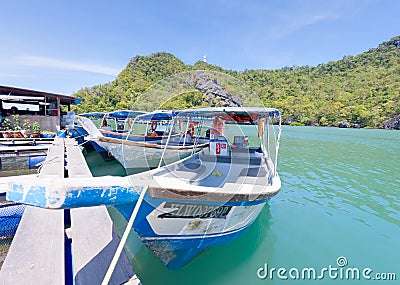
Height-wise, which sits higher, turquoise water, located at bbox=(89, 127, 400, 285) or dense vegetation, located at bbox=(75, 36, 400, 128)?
dense vegetation, located at bbox=(75, 36, 400, 128)

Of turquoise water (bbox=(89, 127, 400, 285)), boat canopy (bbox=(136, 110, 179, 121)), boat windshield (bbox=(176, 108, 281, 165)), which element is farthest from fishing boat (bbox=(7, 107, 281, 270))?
boat canopy (bbox=(136, 110, 179, 121))

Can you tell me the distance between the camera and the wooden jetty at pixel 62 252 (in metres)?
1.75

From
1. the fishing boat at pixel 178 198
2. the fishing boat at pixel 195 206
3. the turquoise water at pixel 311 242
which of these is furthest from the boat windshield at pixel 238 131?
the turquoise water at pixel 311 242

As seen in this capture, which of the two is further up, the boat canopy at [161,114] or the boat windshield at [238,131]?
the boat canopy at [161,114]

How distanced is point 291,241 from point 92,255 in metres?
4.62

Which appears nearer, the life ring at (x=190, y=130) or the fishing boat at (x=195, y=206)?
the fishing boat at (x=195, y=206)

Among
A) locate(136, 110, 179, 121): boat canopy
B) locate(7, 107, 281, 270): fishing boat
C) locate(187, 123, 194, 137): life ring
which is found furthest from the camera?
locate(187, 123, 194, 137): life ring

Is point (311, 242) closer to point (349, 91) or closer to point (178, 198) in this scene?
point (178, 198)

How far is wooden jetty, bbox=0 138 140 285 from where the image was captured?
5.75ft

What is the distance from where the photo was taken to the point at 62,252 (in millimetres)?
2041

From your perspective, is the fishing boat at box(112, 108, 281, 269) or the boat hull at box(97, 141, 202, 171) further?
the boat hull at box(97, 141, 202, 171)

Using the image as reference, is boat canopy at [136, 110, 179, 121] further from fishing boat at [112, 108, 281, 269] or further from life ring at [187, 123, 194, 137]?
life ring at [187, 123, 194, 137]

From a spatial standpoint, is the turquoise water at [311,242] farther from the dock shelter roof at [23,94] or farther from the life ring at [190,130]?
the dock shelter roof at [23,94]

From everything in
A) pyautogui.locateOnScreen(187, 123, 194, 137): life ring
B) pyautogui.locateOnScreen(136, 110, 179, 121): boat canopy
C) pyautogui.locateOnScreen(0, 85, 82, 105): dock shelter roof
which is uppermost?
pyautogui.locateOnScreen(0, 85, 82, 105): dock shelter roof
